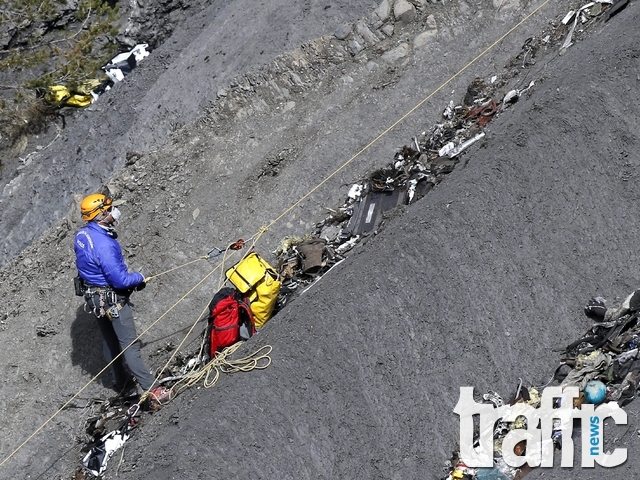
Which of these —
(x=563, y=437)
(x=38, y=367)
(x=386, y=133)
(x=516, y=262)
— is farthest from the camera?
(x=386, y=133)

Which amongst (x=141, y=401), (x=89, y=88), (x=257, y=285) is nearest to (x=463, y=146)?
(x=257, y=285)

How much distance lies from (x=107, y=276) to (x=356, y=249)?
2.83 meters

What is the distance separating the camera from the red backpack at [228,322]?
8859 mm

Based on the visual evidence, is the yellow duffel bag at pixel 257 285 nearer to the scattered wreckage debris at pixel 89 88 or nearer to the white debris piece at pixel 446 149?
the white debris piece at pixel 446 149

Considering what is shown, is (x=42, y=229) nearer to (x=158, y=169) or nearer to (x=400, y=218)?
(x=158, y=169)

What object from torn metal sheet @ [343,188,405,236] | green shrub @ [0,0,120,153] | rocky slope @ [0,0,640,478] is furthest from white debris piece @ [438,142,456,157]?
green shrub @ [0,0,120,153]

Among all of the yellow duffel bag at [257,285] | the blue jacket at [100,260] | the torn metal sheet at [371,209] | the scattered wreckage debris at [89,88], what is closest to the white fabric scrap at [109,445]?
the blue jacket at [100,260]

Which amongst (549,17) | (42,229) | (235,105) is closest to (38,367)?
(42,229)

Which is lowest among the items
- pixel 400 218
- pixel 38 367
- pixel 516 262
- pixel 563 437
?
pixel 563 437

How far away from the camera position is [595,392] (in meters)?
7.29

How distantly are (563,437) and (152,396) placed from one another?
4356mm

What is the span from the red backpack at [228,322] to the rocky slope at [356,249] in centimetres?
58

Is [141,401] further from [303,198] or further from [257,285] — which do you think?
[303,198]

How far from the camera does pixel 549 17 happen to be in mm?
12172
